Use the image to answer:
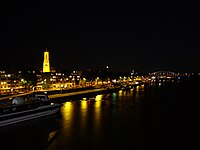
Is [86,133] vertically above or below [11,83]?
below

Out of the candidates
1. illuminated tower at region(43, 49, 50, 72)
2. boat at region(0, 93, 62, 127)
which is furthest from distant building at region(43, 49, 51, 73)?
boat at region(0, 93, 62, 127)

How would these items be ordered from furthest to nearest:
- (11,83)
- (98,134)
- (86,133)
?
Answer: 1. (11,83)
2. (86,133)
3. (98,134)

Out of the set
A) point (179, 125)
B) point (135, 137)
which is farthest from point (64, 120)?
point (179, 125)

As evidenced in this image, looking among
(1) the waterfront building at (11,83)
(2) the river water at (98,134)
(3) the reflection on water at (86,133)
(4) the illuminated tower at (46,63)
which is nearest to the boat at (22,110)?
(2) the river water at (98,134)

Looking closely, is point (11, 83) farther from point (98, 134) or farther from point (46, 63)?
point (98, 134)

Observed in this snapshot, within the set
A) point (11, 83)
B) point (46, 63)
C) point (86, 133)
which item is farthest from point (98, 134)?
point (46, 63)

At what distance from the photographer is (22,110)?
18.6 m

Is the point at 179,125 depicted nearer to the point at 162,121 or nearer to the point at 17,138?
the point at 162,121

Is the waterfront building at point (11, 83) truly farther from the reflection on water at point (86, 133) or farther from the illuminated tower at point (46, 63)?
the reflection on water at point (86, 133)

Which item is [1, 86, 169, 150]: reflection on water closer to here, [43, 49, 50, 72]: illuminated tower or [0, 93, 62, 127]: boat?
[0, 93, 62, 127]: boat

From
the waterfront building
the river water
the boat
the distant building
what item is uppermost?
the distant building

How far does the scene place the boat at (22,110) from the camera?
17250 mm

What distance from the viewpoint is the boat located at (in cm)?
1725

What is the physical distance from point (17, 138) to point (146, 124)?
9.04m
